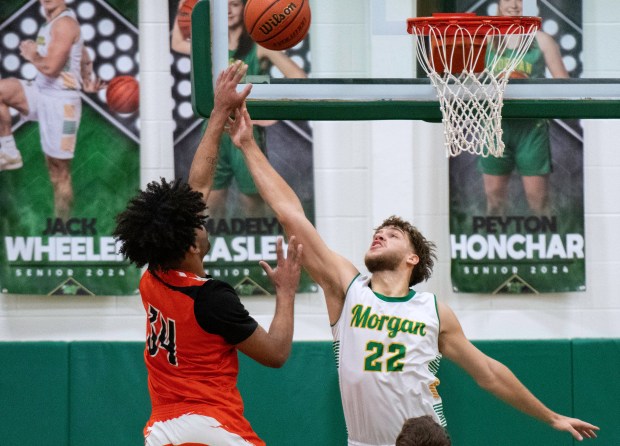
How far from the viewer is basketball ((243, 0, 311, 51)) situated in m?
4.81

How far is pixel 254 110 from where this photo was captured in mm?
4832

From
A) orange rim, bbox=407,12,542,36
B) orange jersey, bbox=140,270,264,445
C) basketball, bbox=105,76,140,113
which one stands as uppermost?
orange rim, bbox=407,12,542,36

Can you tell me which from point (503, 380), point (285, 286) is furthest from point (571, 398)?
point (285, 286)

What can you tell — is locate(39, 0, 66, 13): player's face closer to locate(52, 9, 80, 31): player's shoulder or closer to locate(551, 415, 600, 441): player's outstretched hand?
locate(52, 9, 80, 31): player's shoulder

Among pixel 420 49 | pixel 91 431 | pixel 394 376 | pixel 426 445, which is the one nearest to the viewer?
pixel 426 445

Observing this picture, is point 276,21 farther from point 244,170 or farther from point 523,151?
point 523,151

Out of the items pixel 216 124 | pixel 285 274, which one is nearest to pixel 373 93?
pixel 216 124

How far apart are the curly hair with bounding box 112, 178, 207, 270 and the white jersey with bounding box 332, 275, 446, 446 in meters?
1.17

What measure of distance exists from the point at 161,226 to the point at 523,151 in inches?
145

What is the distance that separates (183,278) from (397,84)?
1665 mm

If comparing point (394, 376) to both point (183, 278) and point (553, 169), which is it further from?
point (553, 169)

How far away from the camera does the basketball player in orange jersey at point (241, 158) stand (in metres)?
6.89

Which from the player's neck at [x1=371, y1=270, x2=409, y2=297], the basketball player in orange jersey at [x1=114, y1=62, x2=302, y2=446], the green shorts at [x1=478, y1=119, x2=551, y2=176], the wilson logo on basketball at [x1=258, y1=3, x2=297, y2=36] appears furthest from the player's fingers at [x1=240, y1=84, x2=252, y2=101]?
the green shorts at [x1=478, y1=119, x2=551, y2=176]

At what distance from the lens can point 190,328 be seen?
3850 millimetres
